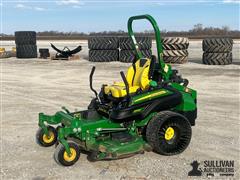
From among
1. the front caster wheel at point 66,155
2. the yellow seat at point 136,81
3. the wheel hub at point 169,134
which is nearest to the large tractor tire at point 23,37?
the yellow seat at point 136,81

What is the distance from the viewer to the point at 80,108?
8.05 metres

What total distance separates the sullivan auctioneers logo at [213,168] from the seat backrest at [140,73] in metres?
→ 1.49

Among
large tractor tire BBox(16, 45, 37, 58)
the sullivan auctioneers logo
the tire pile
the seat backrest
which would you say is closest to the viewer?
the sullivan auctioneers logo

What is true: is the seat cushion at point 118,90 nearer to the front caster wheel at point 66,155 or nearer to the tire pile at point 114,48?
the front caster wheel at point 66,155

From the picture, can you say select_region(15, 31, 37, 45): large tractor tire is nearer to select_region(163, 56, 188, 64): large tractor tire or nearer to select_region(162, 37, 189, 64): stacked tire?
select_region(162, 37, 189, 64): stacked tire

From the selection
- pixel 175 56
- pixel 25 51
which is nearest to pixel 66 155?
pixel 175 56

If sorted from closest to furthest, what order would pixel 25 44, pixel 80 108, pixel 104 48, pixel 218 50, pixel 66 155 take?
1. pixel 66 155
2. pixel 80 108
3. pixel 218 50
4. pixel 104 48
5. pixel 25 44

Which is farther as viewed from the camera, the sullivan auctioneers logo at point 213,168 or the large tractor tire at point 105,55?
the large tractor tire at point 105,55

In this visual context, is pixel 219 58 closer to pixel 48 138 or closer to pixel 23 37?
pixel 48 138

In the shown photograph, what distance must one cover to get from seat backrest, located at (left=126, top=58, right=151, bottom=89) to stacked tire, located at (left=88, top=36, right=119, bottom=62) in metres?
11.5

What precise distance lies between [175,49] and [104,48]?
3.75 meters

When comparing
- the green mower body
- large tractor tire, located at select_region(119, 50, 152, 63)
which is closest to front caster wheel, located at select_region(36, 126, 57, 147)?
the green mower body

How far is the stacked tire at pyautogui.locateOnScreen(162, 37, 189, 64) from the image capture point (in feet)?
51.8

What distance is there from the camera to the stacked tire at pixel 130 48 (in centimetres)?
1638
